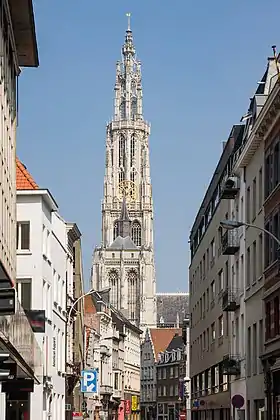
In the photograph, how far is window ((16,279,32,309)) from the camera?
46.2m

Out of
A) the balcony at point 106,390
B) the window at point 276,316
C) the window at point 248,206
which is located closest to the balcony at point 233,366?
the window at point 248,206

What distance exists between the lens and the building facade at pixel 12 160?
93.1ft

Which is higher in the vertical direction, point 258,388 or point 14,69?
point 14,69

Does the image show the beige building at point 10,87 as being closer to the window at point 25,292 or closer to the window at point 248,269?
the window at point 25,292

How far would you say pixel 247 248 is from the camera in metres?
48.7

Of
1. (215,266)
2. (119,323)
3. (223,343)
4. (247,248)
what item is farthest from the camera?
(119,323)

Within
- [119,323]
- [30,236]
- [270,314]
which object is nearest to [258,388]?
[270,314]

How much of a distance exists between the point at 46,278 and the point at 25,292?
2635 millimetres

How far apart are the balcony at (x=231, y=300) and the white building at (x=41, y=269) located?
8783 millimetres

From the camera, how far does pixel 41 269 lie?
154ft

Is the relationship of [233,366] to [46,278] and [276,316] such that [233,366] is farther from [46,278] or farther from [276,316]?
[276,316]

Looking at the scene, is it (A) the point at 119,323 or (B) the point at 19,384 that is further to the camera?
(A) the point at 119,323

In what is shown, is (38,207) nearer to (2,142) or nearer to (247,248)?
(247,248)

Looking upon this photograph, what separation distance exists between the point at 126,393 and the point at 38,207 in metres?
113
